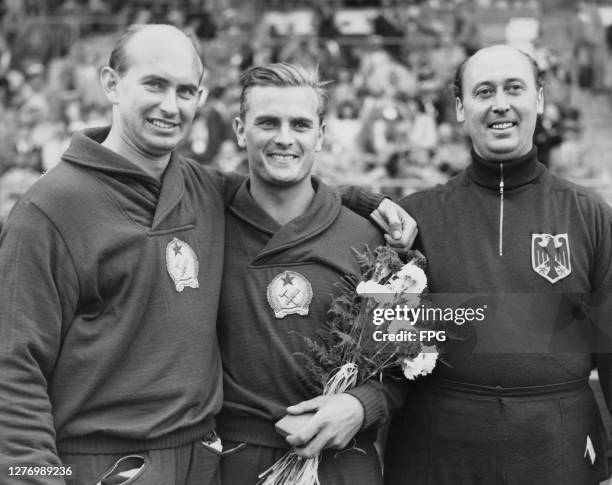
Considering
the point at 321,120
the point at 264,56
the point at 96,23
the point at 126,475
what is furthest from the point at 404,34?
the point at 126,475

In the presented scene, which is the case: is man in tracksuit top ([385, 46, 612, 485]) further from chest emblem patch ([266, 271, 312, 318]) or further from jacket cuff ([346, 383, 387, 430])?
chest emblem patch ([266, 271, 312, 318])

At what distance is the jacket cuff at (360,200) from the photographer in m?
3.48

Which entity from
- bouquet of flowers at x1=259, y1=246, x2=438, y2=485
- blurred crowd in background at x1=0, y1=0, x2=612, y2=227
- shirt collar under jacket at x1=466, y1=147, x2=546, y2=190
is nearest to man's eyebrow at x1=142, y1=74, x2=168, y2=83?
bouquet of flowers at x1=259, y1=246, x2=438, y2=485

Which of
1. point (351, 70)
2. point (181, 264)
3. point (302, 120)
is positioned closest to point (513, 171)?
point (302, 120)

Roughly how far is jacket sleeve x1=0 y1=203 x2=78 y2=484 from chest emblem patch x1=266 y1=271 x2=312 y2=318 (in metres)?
0.73

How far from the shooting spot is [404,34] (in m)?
16.1

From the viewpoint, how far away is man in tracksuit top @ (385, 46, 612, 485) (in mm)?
3148

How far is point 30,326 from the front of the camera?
2.61 m

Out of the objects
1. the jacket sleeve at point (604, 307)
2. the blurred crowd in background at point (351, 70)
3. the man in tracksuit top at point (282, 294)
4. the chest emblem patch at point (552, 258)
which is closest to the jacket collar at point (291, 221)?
the man in tracksuit top at point (282, 294)

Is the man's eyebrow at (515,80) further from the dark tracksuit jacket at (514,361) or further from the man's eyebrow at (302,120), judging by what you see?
the man's eyebrow at (302,120)

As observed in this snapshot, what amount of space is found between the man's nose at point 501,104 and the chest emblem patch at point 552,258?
54 cm

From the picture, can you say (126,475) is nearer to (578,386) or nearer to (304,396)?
(304,396)

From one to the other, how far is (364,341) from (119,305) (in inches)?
35.5

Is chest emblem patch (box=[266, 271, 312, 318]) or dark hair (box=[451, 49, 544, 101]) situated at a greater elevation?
dark hair (box=[451, 49, 544, 101])
